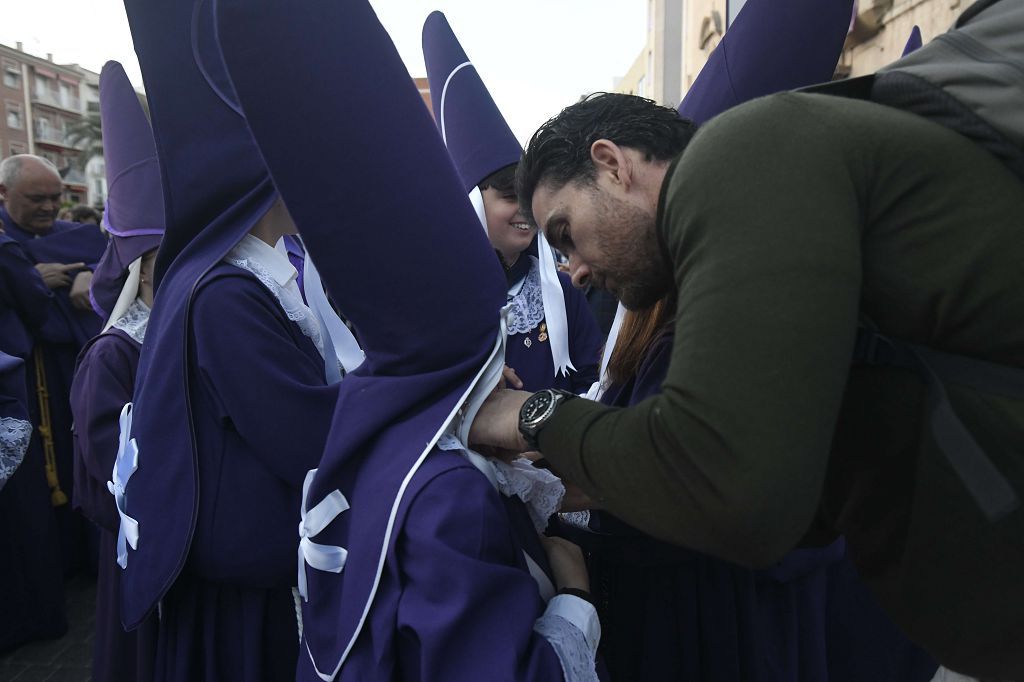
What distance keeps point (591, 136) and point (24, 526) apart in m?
3.76

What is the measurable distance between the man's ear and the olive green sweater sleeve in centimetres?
57

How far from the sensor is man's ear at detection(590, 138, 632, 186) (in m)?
1.47

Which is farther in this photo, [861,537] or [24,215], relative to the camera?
[24,215]

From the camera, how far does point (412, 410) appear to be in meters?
1.22

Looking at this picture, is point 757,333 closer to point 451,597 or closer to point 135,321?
point 451,597

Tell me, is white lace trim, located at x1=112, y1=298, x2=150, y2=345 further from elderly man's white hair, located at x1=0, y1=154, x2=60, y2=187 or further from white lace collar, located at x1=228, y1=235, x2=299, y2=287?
elderly man's white hair, located at x1=0, y1=154, x2=60, y2=187

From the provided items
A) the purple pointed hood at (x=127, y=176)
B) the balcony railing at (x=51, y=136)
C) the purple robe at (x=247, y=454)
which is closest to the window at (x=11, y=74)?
the balcony railing at (x=51, y=136)

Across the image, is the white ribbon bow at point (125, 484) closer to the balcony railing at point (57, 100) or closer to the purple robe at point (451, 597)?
the purple robe at point (451, 597)

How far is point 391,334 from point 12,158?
4.38 m

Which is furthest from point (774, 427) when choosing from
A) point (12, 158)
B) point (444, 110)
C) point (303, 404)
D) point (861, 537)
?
point (12, 158)

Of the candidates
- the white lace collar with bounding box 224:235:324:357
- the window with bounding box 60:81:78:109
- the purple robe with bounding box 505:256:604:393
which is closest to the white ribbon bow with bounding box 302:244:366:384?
the white lace collar with bounding box 224:235:324:357

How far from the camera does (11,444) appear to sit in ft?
9.33

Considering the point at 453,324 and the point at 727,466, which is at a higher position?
the point at 453,324

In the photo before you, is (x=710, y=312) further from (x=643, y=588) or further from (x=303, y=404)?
(x=303, y=404)
